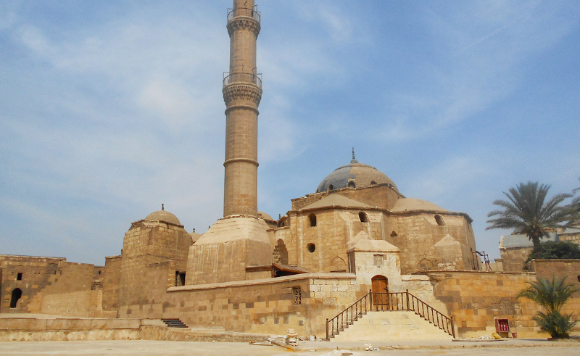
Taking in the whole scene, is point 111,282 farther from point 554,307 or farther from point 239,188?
point 554,307

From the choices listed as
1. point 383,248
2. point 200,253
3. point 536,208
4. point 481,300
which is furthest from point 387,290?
point 536,208

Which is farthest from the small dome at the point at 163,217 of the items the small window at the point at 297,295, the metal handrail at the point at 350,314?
the metal handrail at the point at 350,314

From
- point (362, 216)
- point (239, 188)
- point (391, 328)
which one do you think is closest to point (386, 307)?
point (391, 328)

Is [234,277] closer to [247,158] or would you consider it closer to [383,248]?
[247,158]

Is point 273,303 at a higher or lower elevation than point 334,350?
higher

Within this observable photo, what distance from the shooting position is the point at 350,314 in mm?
13438

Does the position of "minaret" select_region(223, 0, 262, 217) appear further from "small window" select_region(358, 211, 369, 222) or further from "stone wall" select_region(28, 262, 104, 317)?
"stone wall" select_region(28, 262, 104, 317)

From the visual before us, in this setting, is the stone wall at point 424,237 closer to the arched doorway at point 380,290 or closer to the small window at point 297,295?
the arched doorway at point 380,290

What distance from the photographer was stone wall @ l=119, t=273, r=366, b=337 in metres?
13.5

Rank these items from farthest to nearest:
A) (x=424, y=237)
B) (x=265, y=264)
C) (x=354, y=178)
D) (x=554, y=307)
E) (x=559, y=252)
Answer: (x=354, y=178) < (x=559, y=252) < (x=424, y=237) < (x=265, y=264) < (x=554, y=307)

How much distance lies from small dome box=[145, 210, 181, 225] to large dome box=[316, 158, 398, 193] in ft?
28.5

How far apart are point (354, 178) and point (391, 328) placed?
14149 mm

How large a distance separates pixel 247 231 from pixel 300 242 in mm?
2877

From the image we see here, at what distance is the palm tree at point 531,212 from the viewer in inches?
812
